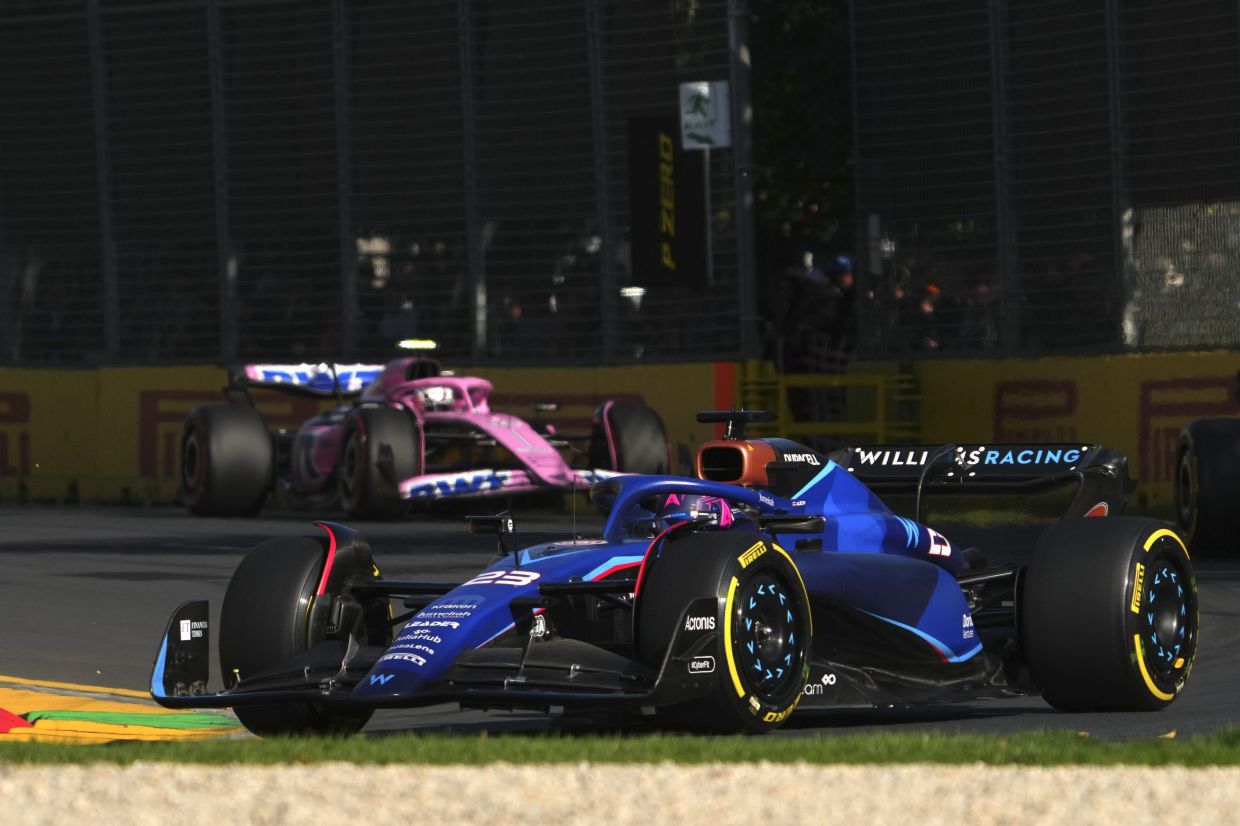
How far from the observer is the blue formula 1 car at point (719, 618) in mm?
7293

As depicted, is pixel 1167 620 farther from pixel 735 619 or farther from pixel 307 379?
pixel 307 379

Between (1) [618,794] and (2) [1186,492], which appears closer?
(1) [618,794]

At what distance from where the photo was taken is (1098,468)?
941cm

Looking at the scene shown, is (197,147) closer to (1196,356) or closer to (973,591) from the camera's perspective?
(1196,356)

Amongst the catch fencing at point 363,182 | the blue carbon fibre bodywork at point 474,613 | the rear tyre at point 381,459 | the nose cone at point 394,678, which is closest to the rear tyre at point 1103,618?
the blue carbon fibre bodywork at point 474,613

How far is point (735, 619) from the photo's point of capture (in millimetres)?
7285

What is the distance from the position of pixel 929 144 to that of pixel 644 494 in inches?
476

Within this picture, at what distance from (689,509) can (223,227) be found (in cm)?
1521

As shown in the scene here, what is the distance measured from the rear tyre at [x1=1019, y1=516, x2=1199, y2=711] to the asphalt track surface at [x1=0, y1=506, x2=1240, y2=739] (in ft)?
0.33

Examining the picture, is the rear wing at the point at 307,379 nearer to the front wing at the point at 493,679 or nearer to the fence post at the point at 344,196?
the fence post at the point at 344,196

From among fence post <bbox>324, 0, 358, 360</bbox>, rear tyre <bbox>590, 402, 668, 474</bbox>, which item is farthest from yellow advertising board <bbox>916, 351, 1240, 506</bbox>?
fence post <bbox>324, 0, 358, 360</bbox>

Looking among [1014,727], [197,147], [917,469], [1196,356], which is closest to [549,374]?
[197,147]

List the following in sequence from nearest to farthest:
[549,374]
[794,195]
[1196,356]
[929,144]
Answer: [1196,356]
[929,144]
[549,374]
[794,195]

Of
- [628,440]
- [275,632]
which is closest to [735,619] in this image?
[275,632]
